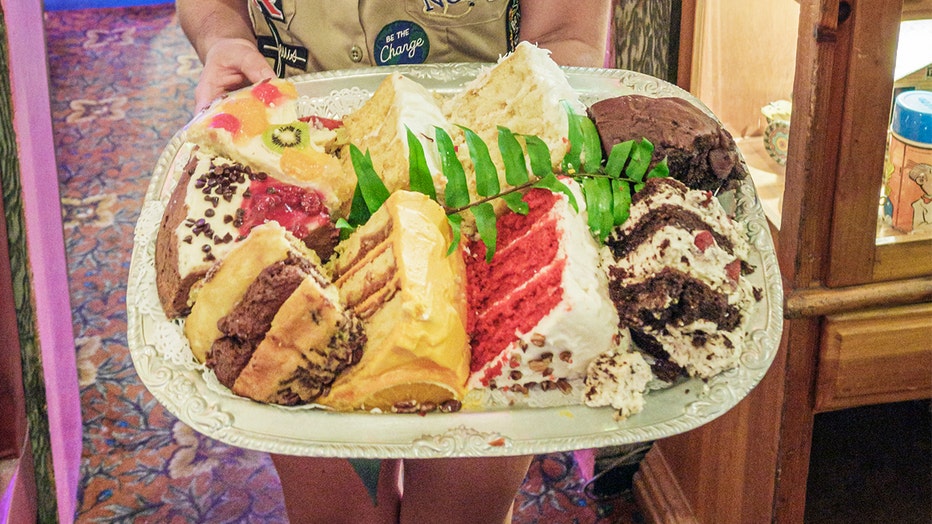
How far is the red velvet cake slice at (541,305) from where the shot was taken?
1.54 metres

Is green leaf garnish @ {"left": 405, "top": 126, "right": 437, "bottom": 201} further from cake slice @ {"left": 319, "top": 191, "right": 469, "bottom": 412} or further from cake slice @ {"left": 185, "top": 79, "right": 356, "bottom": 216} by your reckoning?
cake slice @ {"left": 185, "top": 79, "right": 356, "bottom": 216}

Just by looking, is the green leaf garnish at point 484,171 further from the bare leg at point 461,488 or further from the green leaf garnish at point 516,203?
the bare leg at point 461,488

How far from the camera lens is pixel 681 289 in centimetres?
157

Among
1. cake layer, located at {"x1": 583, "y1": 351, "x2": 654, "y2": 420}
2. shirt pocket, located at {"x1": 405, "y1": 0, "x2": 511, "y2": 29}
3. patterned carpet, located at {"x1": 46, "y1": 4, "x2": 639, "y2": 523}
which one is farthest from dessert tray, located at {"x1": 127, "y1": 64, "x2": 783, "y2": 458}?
patterned carpet, located at {"x1": 46, "y1": 4, "x2": 639, "y2": 523}

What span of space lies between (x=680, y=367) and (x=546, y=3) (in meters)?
1.08

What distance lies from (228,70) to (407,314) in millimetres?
996

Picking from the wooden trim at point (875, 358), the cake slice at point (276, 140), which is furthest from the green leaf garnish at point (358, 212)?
the wooden trim at point (875, 358)

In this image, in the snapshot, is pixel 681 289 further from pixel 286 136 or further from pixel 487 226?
pixel 286 136

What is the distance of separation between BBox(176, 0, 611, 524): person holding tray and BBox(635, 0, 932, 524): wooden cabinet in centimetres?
38

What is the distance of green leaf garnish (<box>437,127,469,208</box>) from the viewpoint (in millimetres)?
1692

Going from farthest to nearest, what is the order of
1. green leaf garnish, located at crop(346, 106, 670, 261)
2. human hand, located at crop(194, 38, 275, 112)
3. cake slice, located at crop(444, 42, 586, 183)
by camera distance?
human hand, located at crop(194, 38, 275, 112) < cake slice, located at crop(444, 42, 586, 183) < green leaf garnish, located at crop(346, 106, 670, 261)

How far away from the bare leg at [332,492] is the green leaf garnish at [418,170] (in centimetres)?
67

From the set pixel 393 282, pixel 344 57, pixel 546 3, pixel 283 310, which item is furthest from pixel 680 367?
pixel 344 57

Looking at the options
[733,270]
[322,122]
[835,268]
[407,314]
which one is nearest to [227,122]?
[322,122]
